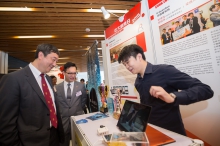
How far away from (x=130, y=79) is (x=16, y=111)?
1805 mm

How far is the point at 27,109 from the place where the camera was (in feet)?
4.55

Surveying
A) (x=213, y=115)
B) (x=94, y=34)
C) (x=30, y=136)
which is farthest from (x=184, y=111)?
(x=94, y=34)

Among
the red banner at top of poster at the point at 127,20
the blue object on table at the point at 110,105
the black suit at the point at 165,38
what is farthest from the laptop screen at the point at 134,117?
the red banner at top of poster at the point at 127,20

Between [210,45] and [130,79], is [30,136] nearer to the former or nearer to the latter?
[130,79]

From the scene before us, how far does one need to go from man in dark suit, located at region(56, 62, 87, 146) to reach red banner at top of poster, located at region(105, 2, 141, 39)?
123 centimetres

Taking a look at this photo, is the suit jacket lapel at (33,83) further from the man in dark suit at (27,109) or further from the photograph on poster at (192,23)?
the photograph on poster at (192,23)

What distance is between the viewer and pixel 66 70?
107 inches

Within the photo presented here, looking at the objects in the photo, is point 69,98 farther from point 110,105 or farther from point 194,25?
point 194,25

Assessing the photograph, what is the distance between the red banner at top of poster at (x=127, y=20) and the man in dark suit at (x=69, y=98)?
4.05 ft

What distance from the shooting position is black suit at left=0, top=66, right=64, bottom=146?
1.27 meters

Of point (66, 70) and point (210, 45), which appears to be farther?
point (66, 70)

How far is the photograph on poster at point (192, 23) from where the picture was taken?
1.31 metres

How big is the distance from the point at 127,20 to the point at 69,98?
6.25 feet

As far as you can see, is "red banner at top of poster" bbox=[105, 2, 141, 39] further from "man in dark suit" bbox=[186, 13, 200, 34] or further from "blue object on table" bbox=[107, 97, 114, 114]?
"blue object on table" bbox=[107, 97, 114, 114]
